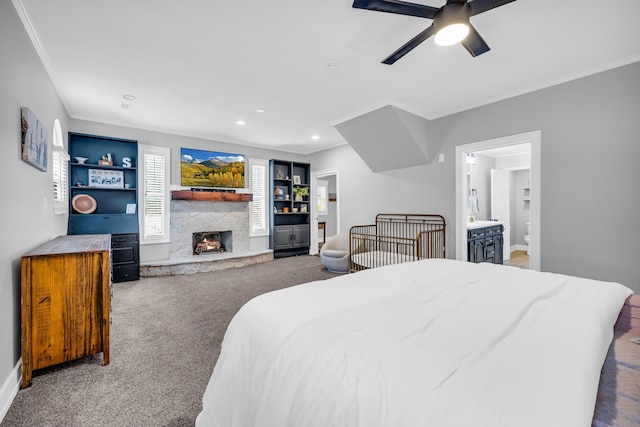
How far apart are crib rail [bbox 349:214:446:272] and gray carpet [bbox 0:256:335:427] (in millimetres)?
1991

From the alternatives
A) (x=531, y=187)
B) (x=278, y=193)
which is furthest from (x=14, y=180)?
(x=531, y=187)

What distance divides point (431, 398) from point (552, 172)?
3524 mm

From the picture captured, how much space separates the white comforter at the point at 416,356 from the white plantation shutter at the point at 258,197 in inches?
193

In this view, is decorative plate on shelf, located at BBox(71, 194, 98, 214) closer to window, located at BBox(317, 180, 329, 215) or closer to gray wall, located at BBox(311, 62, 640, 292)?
gray wall, located at BBox(311, 62, 640, 292)

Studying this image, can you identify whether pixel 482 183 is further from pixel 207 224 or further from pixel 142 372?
pixel 142 372

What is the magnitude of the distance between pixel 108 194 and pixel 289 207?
353 centimetres

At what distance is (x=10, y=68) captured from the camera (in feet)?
6.07

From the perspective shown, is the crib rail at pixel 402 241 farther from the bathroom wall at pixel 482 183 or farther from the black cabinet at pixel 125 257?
the black cabinet at pixel 125 257

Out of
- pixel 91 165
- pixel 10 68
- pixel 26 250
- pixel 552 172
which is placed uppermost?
pixel 10 68

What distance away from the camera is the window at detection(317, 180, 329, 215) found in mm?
9250

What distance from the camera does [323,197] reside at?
9.38m

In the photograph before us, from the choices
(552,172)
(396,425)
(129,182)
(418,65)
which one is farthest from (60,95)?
(552,172)

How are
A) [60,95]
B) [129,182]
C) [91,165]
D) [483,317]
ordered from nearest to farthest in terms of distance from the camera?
[483,317]
[60,95]
[91,165]
[129,182]

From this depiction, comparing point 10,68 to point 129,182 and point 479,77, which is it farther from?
point 479,77
